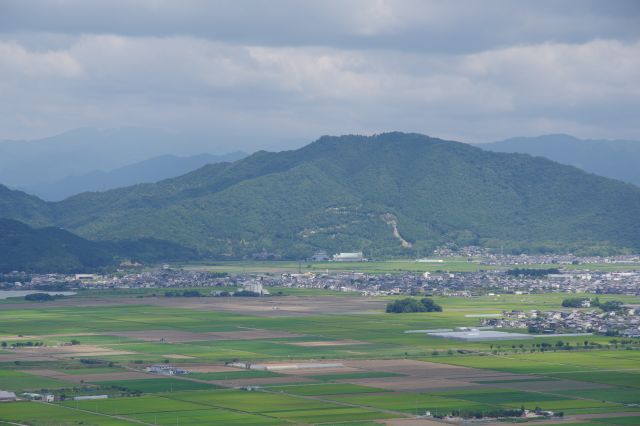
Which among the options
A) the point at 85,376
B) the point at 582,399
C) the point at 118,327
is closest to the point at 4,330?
the point at 118,327

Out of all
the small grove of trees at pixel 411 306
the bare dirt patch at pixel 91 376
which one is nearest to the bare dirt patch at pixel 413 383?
the bare dirt patch at pixel 91 376

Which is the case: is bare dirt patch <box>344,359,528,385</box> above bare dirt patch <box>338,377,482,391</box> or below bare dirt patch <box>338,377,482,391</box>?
above

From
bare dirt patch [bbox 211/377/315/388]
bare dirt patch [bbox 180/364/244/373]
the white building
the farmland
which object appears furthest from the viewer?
bare dirt patch [bbox 180/364/244/373]

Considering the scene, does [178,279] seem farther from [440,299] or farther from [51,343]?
[51,343]

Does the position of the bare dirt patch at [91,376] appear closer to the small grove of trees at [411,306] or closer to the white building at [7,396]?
the white building at [7,396]

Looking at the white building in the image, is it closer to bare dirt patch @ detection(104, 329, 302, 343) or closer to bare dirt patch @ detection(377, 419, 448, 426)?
bare dirt patch @ detection(377, 419, 448, 426)

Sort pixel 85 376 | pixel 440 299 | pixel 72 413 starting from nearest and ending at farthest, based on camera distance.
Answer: pixel 72 413, pixel 85 376, pixel 440 299

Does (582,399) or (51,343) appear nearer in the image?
(582,399)

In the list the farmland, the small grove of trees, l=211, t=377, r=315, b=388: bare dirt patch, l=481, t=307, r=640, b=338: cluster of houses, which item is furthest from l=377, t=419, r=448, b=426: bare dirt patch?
the small grove of trees
